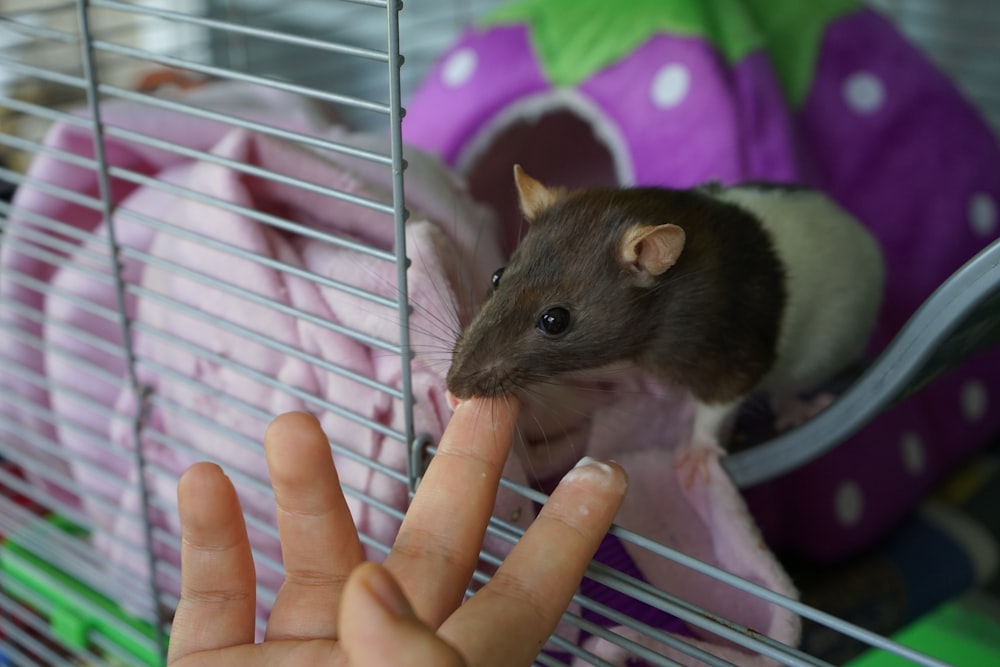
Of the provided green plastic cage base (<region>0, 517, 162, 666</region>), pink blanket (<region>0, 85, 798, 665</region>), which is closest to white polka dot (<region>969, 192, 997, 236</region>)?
pink blanket (<region>0, 85, 798, 665</region>)

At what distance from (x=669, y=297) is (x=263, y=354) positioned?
41cm

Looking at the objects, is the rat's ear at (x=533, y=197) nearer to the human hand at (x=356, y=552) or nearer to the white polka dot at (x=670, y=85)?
the human hand at (x=356, y=552)

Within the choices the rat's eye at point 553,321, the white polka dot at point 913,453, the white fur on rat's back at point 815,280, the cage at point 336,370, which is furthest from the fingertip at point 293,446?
the white polka dot at point 913,453

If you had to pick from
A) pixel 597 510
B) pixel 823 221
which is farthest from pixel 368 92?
pixel 597 510

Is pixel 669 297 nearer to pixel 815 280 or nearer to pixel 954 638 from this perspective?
pixel 815 280

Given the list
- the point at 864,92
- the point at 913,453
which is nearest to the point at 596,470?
the point at 913,453

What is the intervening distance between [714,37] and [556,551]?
0.93 metres

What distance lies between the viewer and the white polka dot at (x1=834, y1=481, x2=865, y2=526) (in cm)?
108

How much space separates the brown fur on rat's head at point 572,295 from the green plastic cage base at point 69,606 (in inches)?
22.2

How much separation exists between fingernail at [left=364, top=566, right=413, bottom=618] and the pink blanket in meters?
0.31

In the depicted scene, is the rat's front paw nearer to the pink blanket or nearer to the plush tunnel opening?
the pink blanket

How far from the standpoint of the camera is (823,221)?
101 cm

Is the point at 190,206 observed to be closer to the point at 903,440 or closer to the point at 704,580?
the point at 704,580

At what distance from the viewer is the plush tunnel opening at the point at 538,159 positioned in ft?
4.54
